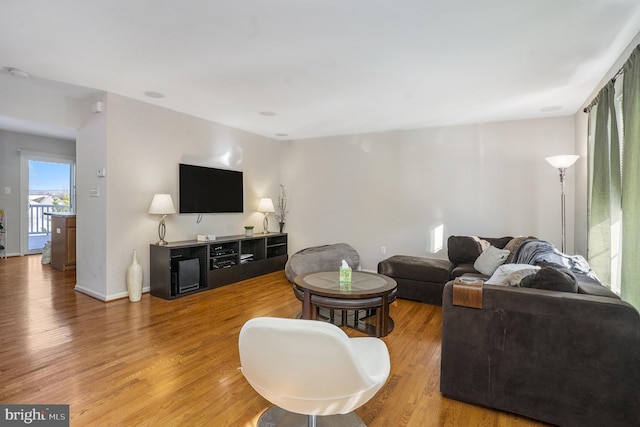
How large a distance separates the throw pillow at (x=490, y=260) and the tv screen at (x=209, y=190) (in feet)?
11.8

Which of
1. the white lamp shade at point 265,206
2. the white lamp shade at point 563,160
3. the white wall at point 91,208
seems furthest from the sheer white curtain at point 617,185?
the white wall at point 91,208

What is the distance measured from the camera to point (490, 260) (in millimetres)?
3605

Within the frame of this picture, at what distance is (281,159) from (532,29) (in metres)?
4.68

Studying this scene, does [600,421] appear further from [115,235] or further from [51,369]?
[115,235]

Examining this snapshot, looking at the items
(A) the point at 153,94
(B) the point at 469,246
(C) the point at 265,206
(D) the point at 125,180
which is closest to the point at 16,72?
(A) the point at 153,94

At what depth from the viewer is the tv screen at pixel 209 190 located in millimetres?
4504

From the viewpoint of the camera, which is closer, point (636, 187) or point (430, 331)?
point (636, 187)

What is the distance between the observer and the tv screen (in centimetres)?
450

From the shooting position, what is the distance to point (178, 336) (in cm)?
285

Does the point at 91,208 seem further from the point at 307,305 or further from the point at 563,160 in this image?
the point at 563,160

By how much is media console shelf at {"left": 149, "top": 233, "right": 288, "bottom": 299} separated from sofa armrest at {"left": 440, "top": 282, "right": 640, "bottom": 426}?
10.6 ft

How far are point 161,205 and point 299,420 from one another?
10.1ft

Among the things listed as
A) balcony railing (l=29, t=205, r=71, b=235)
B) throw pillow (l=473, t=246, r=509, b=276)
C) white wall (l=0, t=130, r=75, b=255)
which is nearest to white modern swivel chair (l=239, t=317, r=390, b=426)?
throw pillow (l=473, t=246, r=509, b=276)

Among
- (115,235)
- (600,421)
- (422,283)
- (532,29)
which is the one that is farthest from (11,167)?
(600,421)
